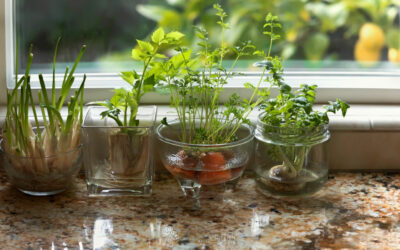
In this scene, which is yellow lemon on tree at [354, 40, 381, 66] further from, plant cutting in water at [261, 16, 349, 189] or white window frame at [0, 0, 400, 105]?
plant cutting in water at [261, 16, 349, 189]

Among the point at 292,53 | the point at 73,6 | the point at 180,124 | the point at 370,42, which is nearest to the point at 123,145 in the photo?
the point at 180,124

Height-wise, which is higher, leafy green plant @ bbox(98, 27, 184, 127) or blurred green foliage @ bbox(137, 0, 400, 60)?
blurred green foliage @ bbox(137, 0, 400, 60)

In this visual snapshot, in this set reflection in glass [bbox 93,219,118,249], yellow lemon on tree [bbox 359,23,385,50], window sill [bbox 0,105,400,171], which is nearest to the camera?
reflection in glass [bbox 93,219,118,249]

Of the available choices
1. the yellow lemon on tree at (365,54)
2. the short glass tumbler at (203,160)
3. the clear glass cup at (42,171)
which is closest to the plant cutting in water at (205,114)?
the short glass tumbler at (203,160)

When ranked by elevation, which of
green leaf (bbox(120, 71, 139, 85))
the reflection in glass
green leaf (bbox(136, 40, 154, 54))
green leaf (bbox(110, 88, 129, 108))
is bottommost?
the reflection in glass

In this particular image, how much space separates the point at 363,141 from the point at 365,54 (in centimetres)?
30

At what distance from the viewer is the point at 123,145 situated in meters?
1.26

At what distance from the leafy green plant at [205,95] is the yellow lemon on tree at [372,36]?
1.42 feet

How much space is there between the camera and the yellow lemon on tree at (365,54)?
1.60 meters

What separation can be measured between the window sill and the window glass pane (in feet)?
0.65

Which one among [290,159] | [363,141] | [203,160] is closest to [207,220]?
[203,160]

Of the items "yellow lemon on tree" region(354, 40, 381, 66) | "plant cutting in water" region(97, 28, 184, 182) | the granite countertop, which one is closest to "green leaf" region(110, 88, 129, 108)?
"plant cutting in water" region(97, 28, 184, 182)

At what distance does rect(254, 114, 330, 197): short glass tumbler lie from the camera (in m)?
1.26

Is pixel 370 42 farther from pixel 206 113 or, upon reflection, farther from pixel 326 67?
pixel 206 113
